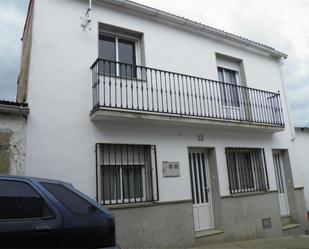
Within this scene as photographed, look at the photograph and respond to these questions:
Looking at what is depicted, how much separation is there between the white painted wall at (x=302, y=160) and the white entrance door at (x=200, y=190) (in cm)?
431

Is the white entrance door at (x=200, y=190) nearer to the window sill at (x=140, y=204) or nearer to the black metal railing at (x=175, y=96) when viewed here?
the window sill at (x=140, y=204)

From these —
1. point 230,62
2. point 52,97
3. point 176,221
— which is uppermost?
point 230,62

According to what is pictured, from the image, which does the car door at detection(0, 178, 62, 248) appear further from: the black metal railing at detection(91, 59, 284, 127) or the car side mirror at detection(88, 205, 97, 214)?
the black metal railing at detection(91, 59, 284, 127)

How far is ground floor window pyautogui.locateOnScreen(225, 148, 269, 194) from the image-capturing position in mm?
8540

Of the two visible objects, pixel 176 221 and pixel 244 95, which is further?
pixel 244 95

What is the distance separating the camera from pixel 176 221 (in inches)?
268

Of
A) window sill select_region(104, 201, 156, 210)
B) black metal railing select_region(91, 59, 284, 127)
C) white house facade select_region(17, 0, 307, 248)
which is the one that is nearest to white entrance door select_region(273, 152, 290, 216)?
white house facade select_region(17, 0, 307, 248)

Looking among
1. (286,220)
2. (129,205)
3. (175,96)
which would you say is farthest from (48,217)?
(286,220)

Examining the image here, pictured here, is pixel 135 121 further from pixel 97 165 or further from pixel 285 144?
pixel 285 144

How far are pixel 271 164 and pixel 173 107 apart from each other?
14.1ft

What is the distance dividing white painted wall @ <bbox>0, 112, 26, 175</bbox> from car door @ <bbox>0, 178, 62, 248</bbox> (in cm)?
217

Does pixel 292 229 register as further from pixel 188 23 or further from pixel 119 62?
pixel 119 62

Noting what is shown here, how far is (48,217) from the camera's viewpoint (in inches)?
128

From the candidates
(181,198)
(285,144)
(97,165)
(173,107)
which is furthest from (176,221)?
(285,144)
